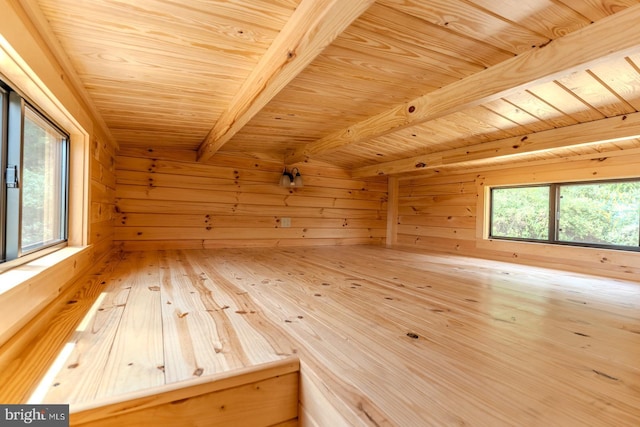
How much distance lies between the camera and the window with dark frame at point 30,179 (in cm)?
117

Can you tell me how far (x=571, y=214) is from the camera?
2.87 metres

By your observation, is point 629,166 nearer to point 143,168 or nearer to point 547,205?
point 547,205

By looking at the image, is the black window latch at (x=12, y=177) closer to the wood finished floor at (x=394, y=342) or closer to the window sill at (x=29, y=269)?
the window sill at (x=29, y=269)

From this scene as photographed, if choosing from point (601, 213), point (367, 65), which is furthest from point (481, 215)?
point (367, 65)

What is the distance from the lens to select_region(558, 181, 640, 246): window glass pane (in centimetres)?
249

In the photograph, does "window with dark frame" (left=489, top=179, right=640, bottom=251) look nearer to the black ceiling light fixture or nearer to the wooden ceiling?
the wooden ceiling

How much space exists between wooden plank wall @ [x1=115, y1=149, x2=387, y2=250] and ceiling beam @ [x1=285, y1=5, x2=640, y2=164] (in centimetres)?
214

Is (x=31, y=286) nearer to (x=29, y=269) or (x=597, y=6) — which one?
(x=29, y=269)

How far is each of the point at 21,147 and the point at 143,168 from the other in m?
2.23

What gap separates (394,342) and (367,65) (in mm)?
1373

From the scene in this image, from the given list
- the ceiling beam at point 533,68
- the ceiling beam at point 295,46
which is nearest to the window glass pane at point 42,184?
the ceiling beam at point 295,46

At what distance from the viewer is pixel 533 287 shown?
80.2 inches

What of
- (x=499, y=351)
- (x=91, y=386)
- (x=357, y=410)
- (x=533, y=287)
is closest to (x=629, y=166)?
(x=533, y=287)

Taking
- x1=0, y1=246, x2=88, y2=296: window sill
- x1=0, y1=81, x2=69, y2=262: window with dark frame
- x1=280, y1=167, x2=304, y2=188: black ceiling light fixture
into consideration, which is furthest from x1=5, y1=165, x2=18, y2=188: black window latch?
x1=280, y1=167, x2=304, y2=188: black ceiling light fixture
